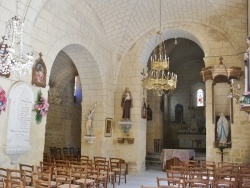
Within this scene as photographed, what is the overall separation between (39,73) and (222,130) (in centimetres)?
659

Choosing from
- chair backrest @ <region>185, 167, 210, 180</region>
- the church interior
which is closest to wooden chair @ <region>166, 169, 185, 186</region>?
chair backrest @ <region>185, 167, 210, 180</region>

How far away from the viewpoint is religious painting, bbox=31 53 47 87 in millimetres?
7543

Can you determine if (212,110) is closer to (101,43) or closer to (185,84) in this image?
Answer: (101,43)

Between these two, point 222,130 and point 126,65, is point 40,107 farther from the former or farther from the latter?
point 222,130

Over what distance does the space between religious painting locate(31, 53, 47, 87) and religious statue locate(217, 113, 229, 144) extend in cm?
629

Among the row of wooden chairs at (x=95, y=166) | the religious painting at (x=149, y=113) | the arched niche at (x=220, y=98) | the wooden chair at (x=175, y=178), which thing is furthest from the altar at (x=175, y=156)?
the wooden chair at (x=175, y=178)

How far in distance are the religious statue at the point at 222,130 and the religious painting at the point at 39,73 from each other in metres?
6.29

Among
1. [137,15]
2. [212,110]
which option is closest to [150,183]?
[212,110]

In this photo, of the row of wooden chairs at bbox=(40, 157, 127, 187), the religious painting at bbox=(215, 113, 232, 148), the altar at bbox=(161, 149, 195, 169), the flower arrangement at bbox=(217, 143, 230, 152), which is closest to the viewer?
the row of wooden chairs at bbox=(40, 157, 127, 187)

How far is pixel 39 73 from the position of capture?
7762 mm

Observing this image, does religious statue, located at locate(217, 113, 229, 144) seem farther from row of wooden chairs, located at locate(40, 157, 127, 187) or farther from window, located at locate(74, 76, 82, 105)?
window, located at locate(74, 76, 82, 105)

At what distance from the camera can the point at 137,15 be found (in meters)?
11.4

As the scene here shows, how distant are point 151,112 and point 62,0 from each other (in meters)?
8.59

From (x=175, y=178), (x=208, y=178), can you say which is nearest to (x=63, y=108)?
(x=175, y=178)
